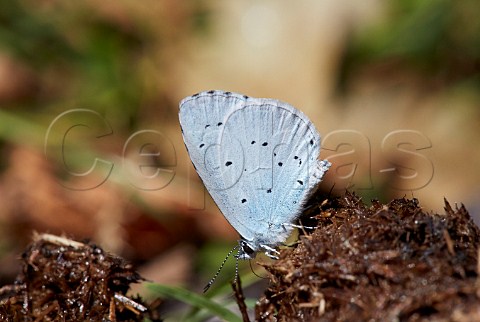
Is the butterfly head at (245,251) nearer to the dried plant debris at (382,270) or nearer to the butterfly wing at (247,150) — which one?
the butterfly wing at (247,150)

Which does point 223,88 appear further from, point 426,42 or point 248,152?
point 248,152

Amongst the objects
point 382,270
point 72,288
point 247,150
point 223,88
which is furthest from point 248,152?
point 223,88

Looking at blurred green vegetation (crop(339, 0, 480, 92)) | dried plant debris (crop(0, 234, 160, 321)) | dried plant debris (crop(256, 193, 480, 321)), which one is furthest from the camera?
blurred green vegetation (crop(339, 0, 480, 92))

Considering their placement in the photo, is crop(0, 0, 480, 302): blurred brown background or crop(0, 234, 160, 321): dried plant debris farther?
crop(0, 0, 480, 302): blurred brown background

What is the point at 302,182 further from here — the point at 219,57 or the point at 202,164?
the point at 219,57

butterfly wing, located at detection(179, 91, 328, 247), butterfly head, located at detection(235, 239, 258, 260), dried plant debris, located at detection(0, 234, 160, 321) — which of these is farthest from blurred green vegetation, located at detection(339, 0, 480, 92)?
dried plant debris, located at detection(0, 234, 160, 321)

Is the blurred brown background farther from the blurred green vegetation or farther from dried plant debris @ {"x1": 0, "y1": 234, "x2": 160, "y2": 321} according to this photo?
dried plant debris @ {"x1": 0, "y1": 234, "x2": 160, "y2": 321}
